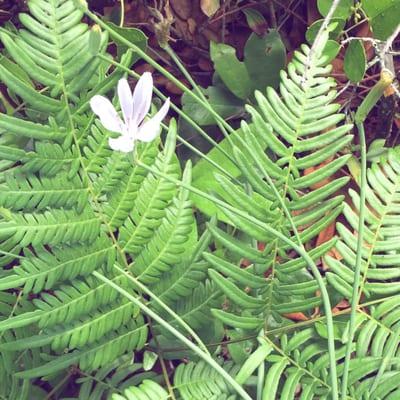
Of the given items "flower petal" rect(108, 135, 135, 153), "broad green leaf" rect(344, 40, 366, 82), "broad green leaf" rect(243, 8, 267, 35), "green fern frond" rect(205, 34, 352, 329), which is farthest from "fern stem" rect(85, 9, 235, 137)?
"broad green leaf" rect(243, 8, 267, 35)

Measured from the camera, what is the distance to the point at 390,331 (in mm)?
747

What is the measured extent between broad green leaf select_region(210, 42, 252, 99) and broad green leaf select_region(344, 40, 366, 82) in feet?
0.62

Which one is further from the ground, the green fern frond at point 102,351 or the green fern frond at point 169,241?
the green fern frond at point 169,241

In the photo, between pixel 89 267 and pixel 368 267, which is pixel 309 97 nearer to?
pixel 368 267

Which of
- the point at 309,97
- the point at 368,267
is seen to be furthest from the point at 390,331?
the point at 309,97

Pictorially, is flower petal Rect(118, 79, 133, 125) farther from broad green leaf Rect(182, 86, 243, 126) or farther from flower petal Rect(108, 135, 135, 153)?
broad green leaf Rect(182, 86, 243, 126)

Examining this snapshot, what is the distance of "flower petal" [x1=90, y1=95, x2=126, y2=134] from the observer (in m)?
0.56

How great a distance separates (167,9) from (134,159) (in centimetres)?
54

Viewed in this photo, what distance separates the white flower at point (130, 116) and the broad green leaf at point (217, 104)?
1.39 ft

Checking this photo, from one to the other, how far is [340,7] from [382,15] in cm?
8

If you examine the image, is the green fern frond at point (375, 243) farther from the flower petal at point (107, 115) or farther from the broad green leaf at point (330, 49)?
the flower petal at point (107, 115)

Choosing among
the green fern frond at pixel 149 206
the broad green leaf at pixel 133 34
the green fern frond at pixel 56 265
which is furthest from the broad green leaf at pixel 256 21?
the green fern frond at pixel 56 265

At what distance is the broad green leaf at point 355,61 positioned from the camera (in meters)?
0.87

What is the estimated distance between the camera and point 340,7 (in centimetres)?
95
